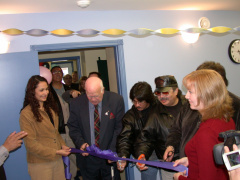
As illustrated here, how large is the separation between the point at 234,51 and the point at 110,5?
9.83ft

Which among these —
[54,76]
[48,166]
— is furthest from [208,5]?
[48,166]

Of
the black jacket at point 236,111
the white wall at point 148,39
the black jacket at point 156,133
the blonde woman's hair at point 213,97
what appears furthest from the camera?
the white wall at point 148,39

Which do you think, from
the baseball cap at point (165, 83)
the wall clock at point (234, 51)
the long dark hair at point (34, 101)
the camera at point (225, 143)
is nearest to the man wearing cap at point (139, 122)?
the baseball cap at point (165, 83)

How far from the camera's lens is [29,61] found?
127 inches

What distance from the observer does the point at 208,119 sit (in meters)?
1.52

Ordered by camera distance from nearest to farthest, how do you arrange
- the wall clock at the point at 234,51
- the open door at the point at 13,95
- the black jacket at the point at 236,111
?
1. the black jacket at the point at 236,111
2. the open door at the point at 13,95
3. the wall clock at the point at 234,51

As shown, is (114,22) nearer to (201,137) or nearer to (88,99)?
(88,99)

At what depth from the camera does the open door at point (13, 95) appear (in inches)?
123

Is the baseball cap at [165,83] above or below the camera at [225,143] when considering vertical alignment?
above

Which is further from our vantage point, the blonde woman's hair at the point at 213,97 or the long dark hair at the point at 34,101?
the long dark hair at the point at 34,101

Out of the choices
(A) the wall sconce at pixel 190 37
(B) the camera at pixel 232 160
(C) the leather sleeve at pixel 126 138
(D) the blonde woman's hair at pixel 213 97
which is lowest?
(C) the leather sleeve at pixel 126 138

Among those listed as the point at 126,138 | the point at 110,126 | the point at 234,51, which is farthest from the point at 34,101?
the point at 234,51

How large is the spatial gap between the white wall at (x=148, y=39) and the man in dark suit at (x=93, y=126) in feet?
3.51

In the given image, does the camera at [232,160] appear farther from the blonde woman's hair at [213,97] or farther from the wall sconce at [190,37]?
the wall sconce at [190,37]
